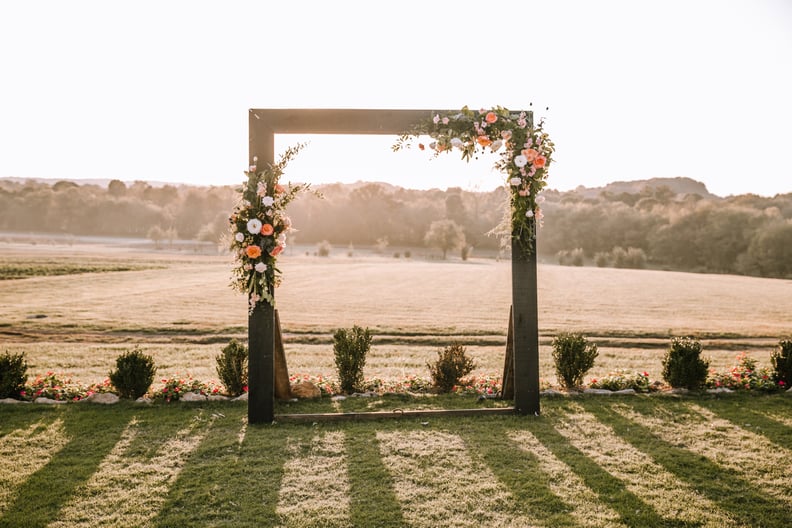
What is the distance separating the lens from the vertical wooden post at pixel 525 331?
7.74 metres

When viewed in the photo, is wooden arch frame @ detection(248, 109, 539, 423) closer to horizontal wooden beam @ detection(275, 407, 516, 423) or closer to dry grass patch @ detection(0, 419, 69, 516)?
horizontal wooden beam @ detection(275, 407, 516, 423)

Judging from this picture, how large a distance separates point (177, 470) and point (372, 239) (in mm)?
63211

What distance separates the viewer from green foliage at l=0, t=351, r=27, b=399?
8.22 m

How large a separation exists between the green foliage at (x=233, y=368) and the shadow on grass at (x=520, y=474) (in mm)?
4035

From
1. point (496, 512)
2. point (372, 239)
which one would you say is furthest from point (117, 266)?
point (496, 512)

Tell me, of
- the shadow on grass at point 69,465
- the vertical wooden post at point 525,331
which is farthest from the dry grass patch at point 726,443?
the shadow on grass at point 69,465

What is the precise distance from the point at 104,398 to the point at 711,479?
29.1 feet

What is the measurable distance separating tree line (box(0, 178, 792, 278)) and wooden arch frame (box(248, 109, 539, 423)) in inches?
1981

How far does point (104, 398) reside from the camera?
826 cm

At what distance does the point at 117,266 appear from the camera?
1625 inches

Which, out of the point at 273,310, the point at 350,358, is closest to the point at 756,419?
the point at 350,358

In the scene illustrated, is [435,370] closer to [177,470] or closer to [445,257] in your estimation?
[177,470]

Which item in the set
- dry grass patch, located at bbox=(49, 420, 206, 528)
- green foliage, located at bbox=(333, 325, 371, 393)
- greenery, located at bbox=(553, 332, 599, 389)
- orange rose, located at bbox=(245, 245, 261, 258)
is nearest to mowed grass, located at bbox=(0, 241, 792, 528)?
dry grass patch, located at bbox=(49, 420, 206, 528)

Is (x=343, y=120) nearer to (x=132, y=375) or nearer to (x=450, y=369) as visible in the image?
(x=450, y=369)
